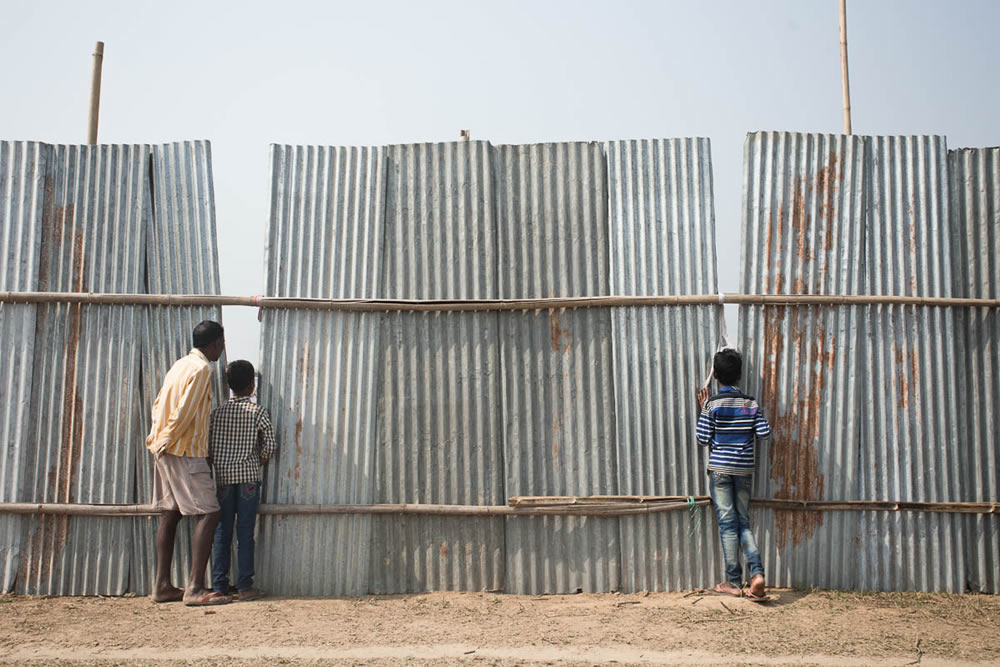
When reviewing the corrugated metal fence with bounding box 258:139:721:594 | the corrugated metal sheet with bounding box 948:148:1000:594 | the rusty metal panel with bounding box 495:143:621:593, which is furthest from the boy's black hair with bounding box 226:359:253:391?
the corrugated metal sheet with bounding box 948:148:1000:594

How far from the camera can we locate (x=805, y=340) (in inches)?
226

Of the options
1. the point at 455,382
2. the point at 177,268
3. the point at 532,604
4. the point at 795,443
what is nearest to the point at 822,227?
the point at 795,443

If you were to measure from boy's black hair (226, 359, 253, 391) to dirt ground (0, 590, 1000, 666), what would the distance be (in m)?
1.45

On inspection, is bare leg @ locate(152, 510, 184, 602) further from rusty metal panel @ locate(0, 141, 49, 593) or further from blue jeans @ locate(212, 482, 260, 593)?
rusty metal panel @ locate(0, 141, 49, 593)

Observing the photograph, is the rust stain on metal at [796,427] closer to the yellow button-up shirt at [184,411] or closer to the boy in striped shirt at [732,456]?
the boy in striped shirt at [732,456]

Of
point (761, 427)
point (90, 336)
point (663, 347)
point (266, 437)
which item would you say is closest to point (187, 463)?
point (266, 437)

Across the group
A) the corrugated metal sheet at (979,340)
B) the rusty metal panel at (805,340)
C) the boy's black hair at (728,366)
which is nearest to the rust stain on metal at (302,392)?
the boy's black hair at (728,366)

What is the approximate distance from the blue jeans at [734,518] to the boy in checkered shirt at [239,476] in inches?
120

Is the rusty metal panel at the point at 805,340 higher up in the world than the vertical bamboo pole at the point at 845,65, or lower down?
lower down

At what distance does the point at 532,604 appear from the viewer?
5438 millimetres

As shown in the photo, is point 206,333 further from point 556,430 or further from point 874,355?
point 874,355

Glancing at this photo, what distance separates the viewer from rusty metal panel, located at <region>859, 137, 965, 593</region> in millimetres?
5668

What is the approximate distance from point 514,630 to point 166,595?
243cm

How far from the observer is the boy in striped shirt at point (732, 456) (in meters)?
5.43
